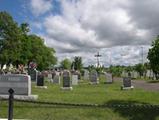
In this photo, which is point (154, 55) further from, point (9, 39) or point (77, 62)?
point (77, 62)

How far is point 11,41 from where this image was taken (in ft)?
270

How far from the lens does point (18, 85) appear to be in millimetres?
20672

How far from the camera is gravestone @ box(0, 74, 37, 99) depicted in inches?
806

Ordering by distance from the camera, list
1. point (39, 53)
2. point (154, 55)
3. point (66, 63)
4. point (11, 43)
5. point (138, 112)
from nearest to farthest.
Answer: point (138, 112), point (154, 55), point (11, 43), point (39, 53), point (66, 63)

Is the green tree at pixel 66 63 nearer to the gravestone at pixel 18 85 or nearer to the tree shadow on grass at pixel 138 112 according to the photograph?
the gravestone at pixel 18 85

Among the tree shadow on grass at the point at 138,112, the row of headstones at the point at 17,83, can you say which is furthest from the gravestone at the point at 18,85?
the tree shadow on grass at the point at 138,112

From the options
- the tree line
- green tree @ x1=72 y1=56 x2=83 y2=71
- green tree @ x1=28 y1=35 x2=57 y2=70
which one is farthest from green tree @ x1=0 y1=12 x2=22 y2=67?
green tree @ x1=72 y1=56 x2=83 y2=71

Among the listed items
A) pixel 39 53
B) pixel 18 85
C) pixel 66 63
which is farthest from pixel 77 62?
pixel 18 85

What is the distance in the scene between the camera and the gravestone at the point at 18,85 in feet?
67.2

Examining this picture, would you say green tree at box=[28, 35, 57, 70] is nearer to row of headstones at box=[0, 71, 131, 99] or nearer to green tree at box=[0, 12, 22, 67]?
green tree at box=[0, 12, 22, 67]

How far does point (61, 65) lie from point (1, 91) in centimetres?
15001

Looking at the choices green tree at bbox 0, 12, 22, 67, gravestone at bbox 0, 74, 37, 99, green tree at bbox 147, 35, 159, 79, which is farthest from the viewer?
green tree at bbox 0, 12, 22, 67

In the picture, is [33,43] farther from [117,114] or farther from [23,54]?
[117,114]

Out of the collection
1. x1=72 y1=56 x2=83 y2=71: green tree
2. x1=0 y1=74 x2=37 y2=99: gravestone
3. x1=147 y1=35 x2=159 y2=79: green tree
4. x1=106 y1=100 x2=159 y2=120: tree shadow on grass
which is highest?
x1=72 y1=56 x2=83 y2=71: green tree
